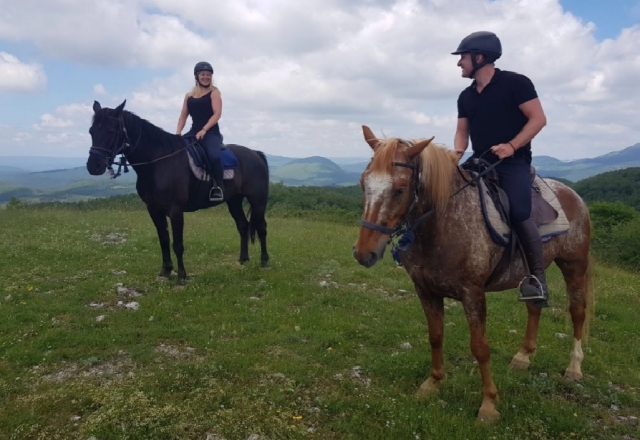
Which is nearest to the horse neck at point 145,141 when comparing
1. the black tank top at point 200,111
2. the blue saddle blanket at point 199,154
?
the blue saddle blanket at point 199,154

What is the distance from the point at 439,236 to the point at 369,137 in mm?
1311

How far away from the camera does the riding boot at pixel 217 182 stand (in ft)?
34.7

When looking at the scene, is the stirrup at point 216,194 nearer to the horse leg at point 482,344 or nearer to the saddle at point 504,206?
the saddle at point 504,206

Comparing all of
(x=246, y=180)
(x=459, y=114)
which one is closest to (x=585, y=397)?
(x=459, y=114)

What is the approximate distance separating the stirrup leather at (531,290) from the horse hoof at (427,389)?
1543 mm

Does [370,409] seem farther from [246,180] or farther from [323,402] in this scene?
[246,180]

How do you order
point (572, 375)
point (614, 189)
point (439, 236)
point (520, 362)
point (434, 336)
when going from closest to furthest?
1. point (439, 236)
2. point (434, 336)
3. point (572, 375)
4. point (520, 362)
5. point (614, 189)

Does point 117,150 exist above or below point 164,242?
above

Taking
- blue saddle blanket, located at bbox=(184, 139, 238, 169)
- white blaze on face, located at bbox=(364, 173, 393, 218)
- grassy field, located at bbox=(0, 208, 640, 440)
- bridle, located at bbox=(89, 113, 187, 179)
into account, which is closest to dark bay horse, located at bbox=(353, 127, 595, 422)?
white blaze on face, located at bbox=(364, 173, 393, 218)

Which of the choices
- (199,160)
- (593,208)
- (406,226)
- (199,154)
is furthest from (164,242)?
(593,208)

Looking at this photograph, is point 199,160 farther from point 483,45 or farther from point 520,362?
point 520,362

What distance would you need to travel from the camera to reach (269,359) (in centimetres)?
629

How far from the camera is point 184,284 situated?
9984 millimetres

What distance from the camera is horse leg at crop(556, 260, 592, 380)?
6.30 m
